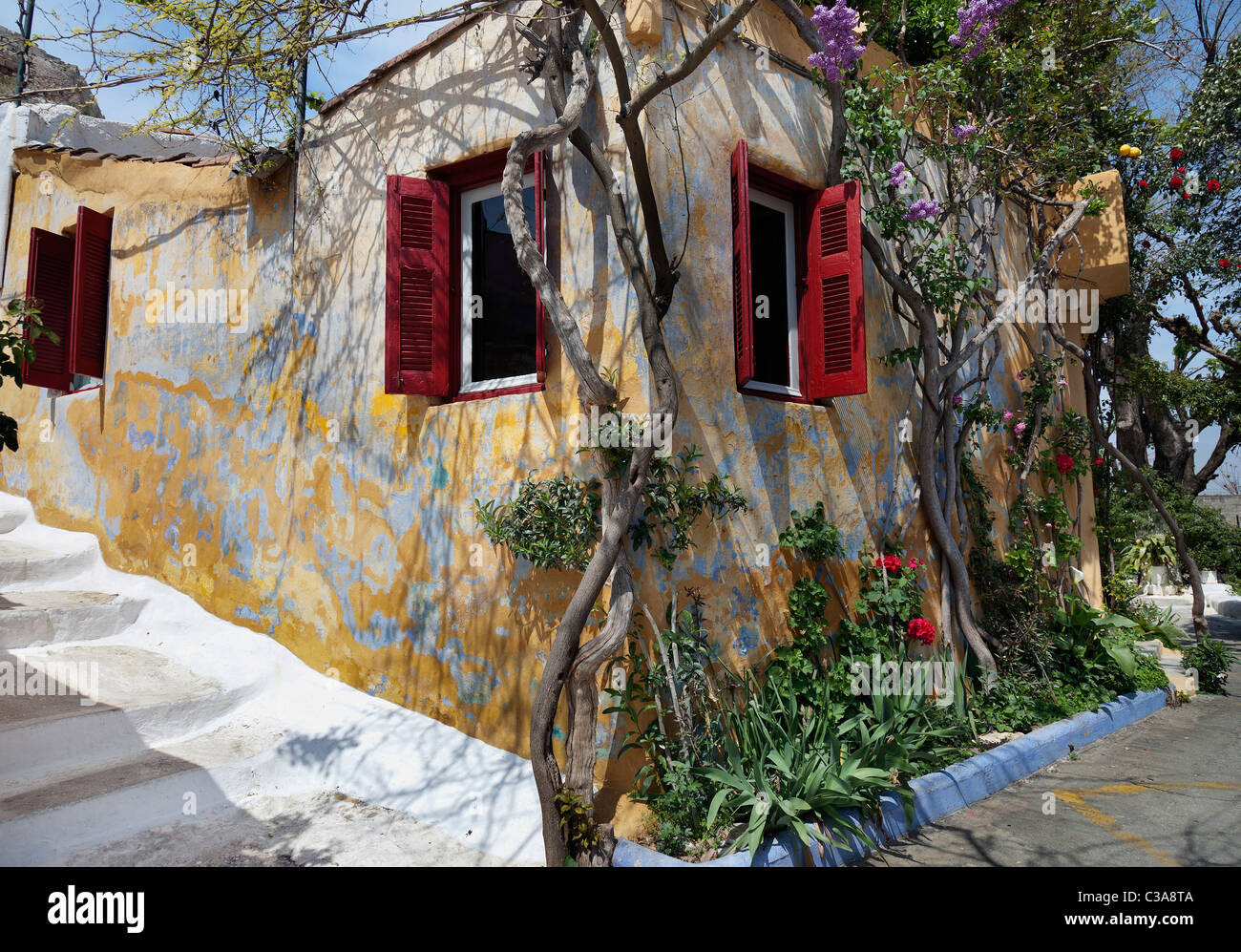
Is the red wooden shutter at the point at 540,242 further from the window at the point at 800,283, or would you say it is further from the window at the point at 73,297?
the window at the point at 73,297

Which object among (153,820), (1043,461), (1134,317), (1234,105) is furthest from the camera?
(1134,317)

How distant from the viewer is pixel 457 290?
535cm

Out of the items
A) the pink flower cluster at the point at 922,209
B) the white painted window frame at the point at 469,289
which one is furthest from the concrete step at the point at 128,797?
the pink flower cluster at the point at 922,209

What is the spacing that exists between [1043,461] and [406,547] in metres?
6.35

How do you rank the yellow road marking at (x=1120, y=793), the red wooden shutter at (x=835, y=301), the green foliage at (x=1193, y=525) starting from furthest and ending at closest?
the green foliage at (x=1193, y=525) < the red wooden shutter at (x=835, y=301) < the yellow road marking at (x=1120, y=793)

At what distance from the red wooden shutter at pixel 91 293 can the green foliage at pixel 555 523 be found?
5475 millimetres

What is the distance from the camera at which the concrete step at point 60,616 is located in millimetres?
5598

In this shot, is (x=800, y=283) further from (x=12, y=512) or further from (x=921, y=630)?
(x=12, y=512)

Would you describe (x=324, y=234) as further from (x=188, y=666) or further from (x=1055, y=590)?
(x=1055, y=590)

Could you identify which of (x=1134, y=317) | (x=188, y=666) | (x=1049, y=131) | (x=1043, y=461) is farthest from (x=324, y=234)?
(x=1134, y=317)

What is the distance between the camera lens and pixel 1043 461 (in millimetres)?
7992

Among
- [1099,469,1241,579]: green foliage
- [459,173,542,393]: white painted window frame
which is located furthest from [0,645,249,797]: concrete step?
[1099,469,1241,579]: green foliage

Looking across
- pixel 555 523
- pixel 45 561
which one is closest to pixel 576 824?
pixel 555 523
